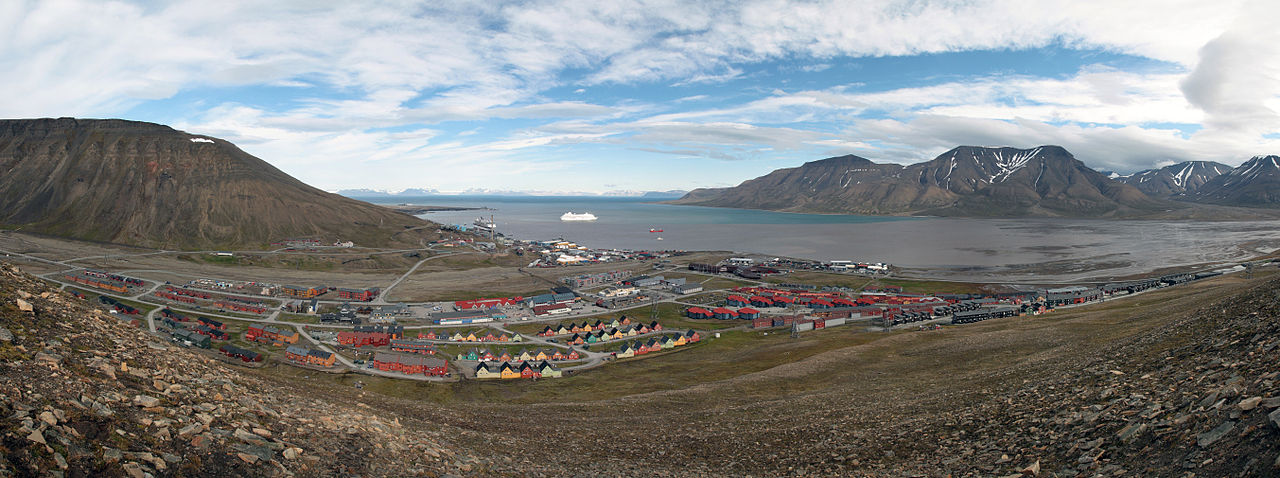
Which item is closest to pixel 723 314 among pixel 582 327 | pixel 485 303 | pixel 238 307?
pixel 582 327

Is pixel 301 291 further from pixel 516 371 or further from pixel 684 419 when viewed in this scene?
pixel 684 419

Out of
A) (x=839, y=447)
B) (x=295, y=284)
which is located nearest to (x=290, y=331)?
(x=295, y=284)

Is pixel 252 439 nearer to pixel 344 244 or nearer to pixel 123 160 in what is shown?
pixel 344 244

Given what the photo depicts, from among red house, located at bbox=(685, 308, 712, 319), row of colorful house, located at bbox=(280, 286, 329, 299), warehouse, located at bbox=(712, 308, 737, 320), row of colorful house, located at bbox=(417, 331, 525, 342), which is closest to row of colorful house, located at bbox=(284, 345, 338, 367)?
row of colorful house, located at bbox=(417, 331, 525, 342)

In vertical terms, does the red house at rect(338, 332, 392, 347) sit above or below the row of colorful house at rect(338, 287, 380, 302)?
below

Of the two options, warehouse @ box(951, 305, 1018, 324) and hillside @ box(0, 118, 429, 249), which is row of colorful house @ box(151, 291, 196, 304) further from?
warehouse @ box(951, 305, 1018, 324)

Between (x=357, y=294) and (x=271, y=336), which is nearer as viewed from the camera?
(x=271, y=336)
